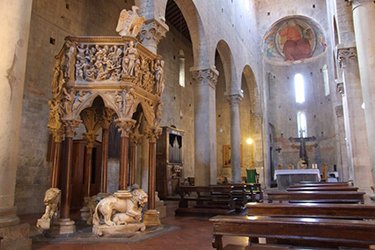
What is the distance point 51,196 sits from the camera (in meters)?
5.34

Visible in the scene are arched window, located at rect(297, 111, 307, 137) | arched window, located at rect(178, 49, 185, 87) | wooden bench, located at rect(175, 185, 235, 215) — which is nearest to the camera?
wooden bench, located at rect(175, 185, 235, 215)

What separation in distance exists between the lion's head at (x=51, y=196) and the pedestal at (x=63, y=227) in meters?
0.37

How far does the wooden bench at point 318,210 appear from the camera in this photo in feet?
10.8

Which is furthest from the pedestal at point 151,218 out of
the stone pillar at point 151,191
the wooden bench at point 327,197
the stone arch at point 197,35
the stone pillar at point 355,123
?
the stone arch at point 197,35

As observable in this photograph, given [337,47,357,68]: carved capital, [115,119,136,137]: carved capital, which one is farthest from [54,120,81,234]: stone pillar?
[337,47,357,68]: carved capital

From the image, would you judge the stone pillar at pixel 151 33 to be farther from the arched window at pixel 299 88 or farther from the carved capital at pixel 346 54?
the arched window at pixel 299 88

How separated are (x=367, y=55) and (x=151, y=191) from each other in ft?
17.5

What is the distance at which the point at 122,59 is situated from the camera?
228 inches

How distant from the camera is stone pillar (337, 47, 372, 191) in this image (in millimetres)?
9477

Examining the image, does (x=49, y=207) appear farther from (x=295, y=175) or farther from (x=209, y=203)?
(x=295, y=175)

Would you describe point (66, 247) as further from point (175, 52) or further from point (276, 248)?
point (175, 52)

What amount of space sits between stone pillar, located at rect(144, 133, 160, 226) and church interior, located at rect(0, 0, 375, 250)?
0.03 m

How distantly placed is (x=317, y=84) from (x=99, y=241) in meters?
22.8

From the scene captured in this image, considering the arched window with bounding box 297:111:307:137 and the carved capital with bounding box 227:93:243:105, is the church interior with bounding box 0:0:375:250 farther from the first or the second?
the arched window with bounding box 297:111:307:137
